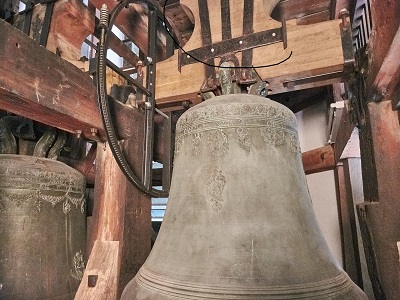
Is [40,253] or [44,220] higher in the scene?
[44,220]

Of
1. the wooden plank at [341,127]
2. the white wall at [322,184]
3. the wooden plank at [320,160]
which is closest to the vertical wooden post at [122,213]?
the wooden plank at [341,127]

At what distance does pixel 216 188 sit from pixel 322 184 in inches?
71.9

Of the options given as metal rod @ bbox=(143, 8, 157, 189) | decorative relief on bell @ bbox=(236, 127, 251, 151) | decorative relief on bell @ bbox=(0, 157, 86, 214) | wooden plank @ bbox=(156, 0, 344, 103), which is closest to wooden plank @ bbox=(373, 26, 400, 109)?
wooden plank @ bbox=(156, 0, 344, 103)

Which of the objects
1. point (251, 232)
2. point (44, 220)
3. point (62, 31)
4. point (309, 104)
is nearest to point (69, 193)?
point (44, 220)

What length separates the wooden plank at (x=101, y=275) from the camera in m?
0.99

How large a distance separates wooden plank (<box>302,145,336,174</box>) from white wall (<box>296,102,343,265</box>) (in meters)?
0.23

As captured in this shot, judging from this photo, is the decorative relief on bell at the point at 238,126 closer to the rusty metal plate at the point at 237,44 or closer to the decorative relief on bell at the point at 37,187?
the rusty metal plate at the point at 237,44

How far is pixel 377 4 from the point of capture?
2.82ft

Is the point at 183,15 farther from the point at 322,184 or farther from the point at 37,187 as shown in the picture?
the point at 322,184

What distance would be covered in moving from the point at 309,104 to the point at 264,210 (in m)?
1.86

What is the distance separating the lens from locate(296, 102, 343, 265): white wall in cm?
217

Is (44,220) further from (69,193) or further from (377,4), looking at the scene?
(377,4)

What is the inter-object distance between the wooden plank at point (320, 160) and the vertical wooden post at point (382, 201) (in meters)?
0.98

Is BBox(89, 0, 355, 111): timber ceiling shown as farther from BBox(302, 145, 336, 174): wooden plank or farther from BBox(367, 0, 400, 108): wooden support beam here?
BBox(302, 145, 336, 174): wooden plank
